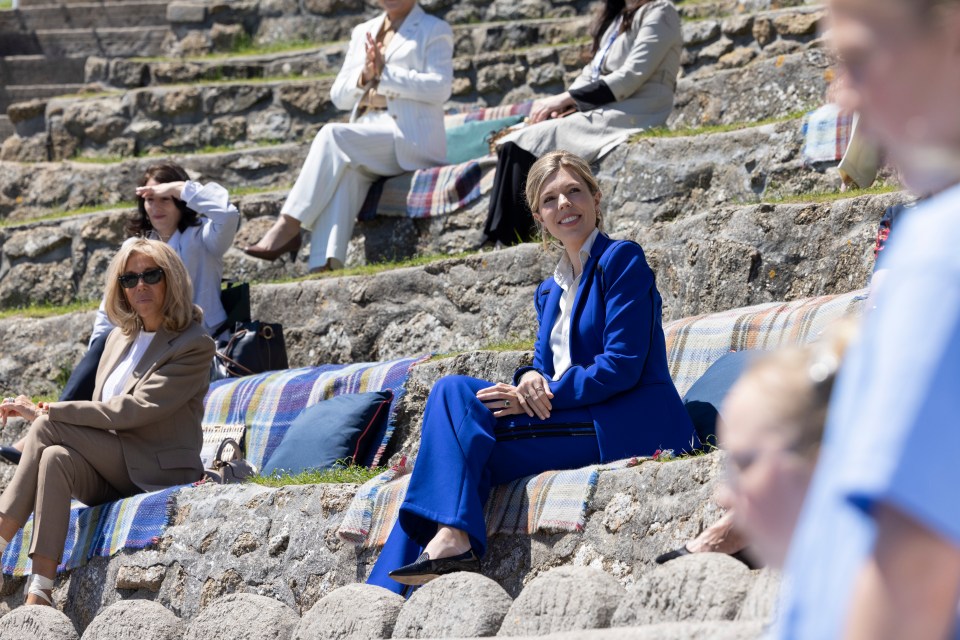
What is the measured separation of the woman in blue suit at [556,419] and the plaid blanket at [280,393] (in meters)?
1.33

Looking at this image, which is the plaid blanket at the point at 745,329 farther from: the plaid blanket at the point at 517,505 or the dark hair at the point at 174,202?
the dark hair at the point at 174,202

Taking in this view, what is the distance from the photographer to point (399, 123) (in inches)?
266

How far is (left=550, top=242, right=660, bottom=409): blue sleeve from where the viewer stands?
358 centimetres

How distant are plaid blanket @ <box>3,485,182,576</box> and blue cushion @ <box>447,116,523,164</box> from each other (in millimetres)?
3504

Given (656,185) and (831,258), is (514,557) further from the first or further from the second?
(656,185)

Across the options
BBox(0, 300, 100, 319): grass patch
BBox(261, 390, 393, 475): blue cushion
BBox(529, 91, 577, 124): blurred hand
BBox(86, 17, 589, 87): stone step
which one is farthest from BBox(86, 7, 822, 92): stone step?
BBox(261, 390, 393, 475): blue cushion

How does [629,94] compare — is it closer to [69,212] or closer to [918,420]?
[69,212]

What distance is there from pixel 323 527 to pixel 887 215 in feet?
6.05

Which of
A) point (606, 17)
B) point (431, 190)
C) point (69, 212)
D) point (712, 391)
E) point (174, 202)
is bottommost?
point (69, 212)

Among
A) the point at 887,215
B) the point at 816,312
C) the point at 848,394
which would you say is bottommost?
the point at 816,312

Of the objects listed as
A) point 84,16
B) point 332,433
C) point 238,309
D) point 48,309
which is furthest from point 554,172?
point 84,16

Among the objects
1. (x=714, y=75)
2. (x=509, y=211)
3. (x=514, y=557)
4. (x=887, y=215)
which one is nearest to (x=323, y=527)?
(x=514, y=557)

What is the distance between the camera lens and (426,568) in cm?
331

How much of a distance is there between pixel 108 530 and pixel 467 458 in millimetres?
1533
